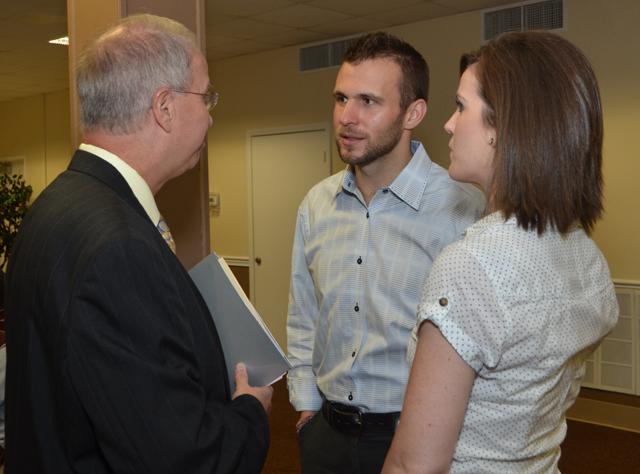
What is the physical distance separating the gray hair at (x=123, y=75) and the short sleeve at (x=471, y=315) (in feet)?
2.18

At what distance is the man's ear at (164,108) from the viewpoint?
127 cm

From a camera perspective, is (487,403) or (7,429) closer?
(487,403)

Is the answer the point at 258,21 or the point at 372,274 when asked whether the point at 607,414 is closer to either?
the point at 372,274

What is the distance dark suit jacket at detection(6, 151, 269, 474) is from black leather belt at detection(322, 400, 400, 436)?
0.61m

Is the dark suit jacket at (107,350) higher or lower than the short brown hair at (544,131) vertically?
lower

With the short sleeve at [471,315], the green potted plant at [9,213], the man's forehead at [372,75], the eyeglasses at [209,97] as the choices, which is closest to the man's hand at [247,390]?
the short sleeve at [471,315]

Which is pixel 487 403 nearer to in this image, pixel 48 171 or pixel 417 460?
pixel 417 460

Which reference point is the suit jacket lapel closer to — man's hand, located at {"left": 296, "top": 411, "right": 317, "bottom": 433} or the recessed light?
man's hand, located at {"left": 296, "top": 411, "right": 317, "bottom": 433}

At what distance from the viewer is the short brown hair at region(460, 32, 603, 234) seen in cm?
107

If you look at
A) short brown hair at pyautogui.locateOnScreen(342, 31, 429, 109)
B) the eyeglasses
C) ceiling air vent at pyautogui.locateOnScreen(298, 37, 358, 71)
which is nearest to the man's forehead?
short brown hair at pyautogui.locateOnScreen(342, 31, 429, 109)

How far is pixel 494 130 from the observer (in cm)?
115

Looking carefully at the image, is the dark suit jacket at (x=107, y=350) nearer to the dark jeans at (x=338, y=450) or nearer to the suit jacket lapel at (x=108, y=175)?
the suit jacket lapel at (x=108, y=175)

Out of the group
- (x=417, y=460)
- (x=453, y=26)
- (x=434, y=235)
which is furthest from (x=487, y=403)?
(x=453, y=26)

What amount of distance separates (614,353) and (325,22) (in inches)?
140
